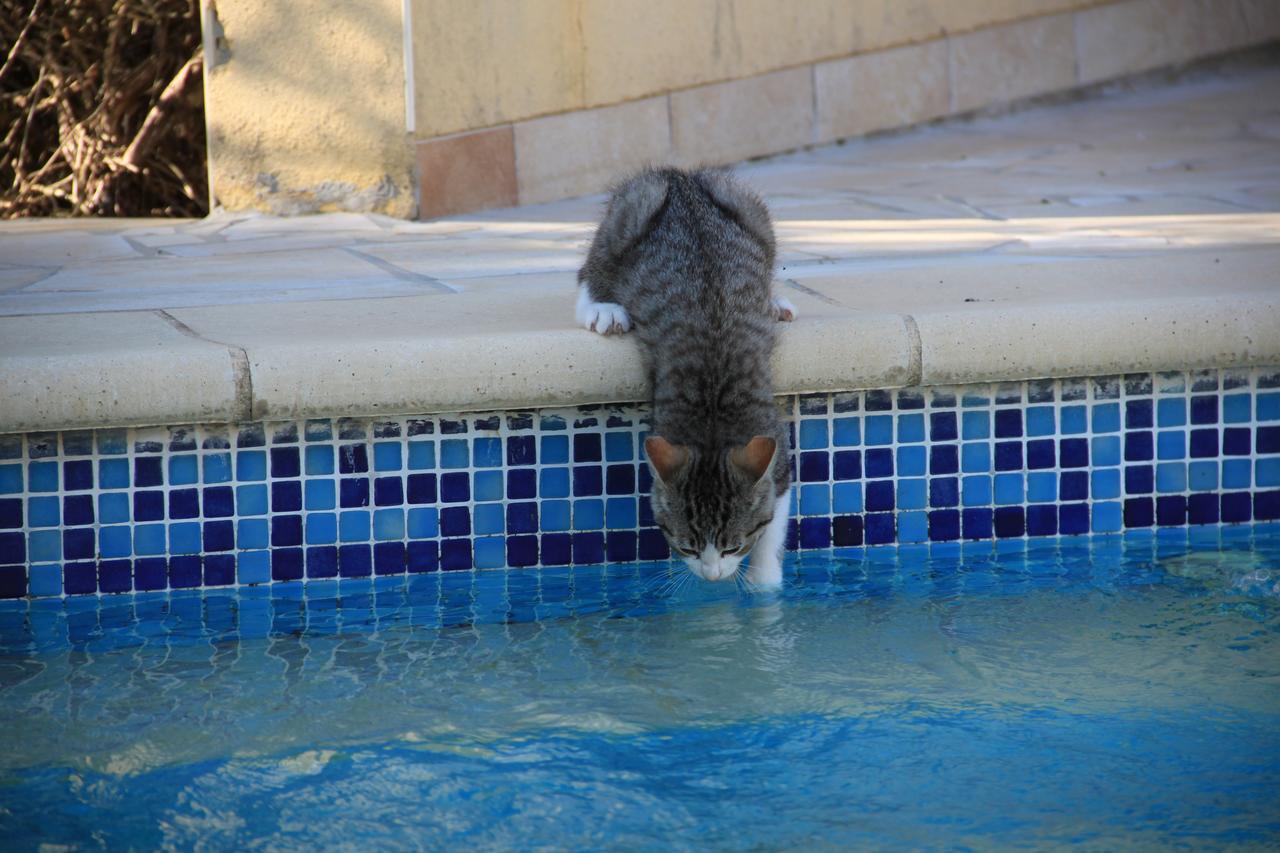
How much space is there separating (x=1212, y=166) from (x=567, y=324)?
3.49m

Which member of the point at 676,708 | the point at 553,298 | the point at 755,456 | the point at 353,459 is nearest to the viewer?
the point at 676,708

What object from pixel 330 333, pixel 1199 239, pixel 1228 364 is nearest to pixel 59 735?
pixel 330 333

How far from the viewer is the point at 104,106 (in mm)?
5797

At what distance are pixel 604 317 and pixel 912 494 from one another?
804mm

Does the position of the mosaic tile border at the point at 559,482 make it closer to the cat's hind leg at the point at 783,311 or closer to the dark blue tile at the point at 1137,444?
the dark blue tile at the point at 1137,444

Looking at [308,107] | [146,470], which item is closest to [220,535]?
[146,470]

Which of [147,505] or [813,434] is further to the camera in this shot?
[813,434]

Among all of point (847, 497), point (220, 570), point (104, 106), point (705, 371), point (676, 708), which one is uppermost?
point (104, 106)

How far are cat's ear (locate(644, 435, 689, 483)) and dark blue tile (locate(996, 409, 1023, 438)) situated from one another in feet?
2.72

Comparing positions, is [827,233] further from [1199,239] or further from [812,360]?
[812,360]

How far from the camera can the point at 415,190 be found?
207 inches

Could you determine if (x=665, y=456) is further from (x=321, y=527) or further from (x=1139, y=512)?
(x=1139, y=512)

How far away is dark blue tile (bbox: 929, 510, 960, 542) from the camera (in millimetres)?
3338

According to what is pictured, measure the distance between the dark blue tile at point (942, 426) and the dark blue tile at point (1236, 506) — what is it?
667 mm
